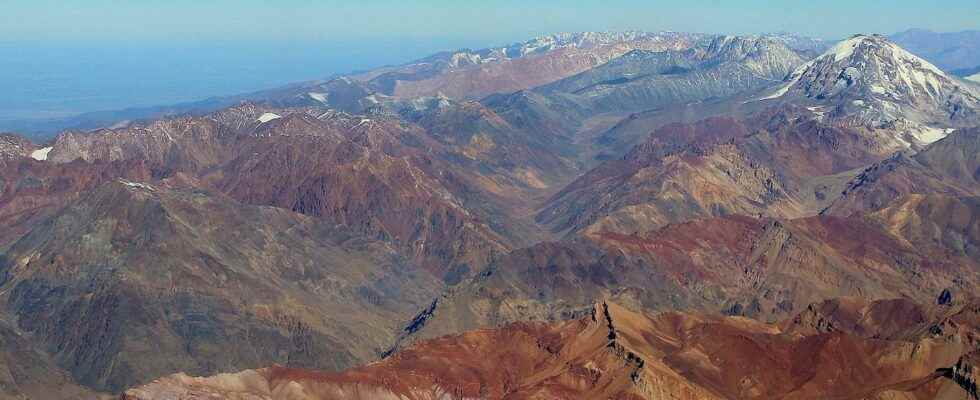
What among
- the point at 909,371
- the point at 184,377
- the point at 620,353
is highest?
the point at 184,377

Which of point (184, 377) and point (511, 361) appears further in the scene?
point (511, 361)

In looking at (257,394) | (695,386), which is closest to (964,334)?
(695,386)

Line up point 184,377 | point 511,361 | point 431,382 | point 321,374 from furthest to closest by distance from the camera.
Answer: point 511,361
point 431,382
point 321,374
point 184,377

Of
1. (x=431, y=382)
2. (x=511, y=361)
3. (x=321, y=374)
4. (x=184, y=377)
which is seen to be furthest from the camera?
(x=511, y=361)

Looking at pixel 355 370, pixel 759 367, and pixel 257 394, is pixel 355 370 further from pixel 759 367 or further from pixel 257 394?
pixel 759 367

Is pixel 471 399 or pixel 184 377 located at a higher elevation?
pixel 184 377

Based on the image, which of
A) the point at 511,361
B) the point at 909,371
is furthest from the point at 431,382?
the point at 909,371

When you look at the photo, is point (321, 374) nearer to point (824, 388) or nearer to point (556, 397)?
point (556, 397)
